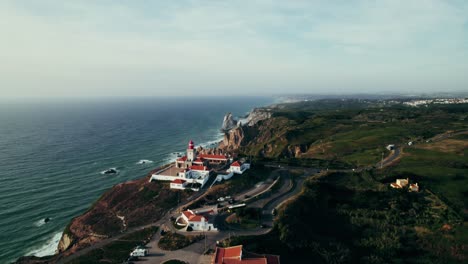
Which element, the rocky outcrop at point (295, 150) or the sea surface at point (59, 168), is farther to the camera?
the rocky outcrop at point (295, 150)

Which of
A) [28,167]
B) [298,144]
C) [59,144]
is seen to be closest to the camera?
[28,167]

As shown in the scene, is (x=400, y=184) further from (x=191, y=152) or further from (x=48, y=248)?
(x=48, y=248)

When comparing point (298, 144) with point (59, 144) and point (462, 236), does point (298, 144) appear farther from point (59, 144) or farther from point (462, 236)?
point (59, 144)

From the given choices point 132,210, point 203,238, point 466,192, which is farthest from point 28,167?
point 466,192

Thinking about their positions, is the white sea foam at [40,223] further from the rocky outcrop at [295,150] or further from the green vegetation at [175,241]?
the rocky outcrop at [295,150]

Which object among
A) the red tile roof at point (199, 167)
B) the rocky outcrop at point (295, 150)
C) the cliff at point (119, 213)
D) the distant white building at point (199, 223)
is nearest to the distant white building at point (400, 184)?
the distant white building at point (199, 223)

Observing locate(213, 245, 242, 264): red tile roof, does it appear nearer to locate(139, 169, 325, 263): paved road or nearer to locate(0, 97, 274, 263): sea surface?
locate(139, 169, 325, 263): paved road
